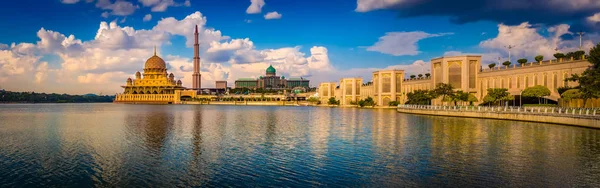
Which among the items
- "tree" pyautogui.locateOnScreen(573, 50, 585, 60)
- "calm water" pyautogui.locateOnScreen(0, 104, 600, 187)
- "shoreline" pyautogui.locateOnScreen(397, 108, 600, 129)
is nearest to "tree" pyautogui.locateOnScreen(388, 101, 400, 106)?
"shoreline" pyautogui.locateOnScreen(397, 108, 600, 129)

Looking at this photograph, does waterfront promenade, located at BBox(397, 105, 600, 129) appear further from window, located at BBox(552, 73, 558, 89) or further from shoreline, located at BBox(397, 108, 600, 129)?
window, located at BBox(552, 73, 558, 89)

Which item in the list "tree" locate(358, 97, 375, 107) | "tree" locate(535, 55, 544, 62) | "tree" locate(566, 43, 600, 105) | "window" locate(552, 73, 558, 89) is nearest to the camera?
"tree" locate(566, 43, 600, 105)

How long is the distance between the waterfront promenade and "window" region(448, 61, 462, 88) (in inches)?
1090

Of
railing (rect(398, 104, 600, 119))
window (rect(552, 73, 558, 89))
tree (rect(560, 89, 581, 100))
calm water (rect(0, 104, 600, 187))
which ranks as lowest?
calm water (rect(0, 104, 600, 187))

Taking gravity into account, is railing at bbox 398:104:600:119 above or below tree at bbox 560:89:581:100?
below

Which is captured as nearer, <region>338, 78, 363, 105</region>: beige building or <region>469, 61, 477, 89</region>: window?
<region>469, 61, 477, 89</region>: window

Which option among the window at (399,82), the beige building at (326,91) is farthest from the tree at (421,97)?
the beige building at (326,91)

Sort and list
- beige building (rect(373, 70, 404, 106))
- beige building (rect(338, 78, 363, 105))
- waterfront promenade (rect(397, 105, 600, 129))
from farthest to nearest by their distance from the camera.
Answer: beige building (rect(338, 78, 363, 105)) < beige building (rect(373, 70, 404, 106)) < waterfront promenade (rect(397, 105, 600, 129))

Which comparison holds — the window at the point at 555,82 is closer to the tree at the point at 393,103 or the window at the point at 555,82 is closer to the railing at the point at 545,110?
the railing at the point at 545,110

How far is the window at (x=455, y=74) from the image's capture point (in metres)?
100

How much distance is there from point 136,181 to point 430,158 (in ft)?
48.2

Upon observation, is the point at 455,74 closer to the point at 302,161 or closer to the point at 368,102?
the point at 368,102

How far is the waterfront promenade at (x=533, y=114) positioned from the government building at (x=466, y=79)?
1580 cm

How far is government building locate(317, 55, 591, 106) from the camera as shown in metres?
69.1
